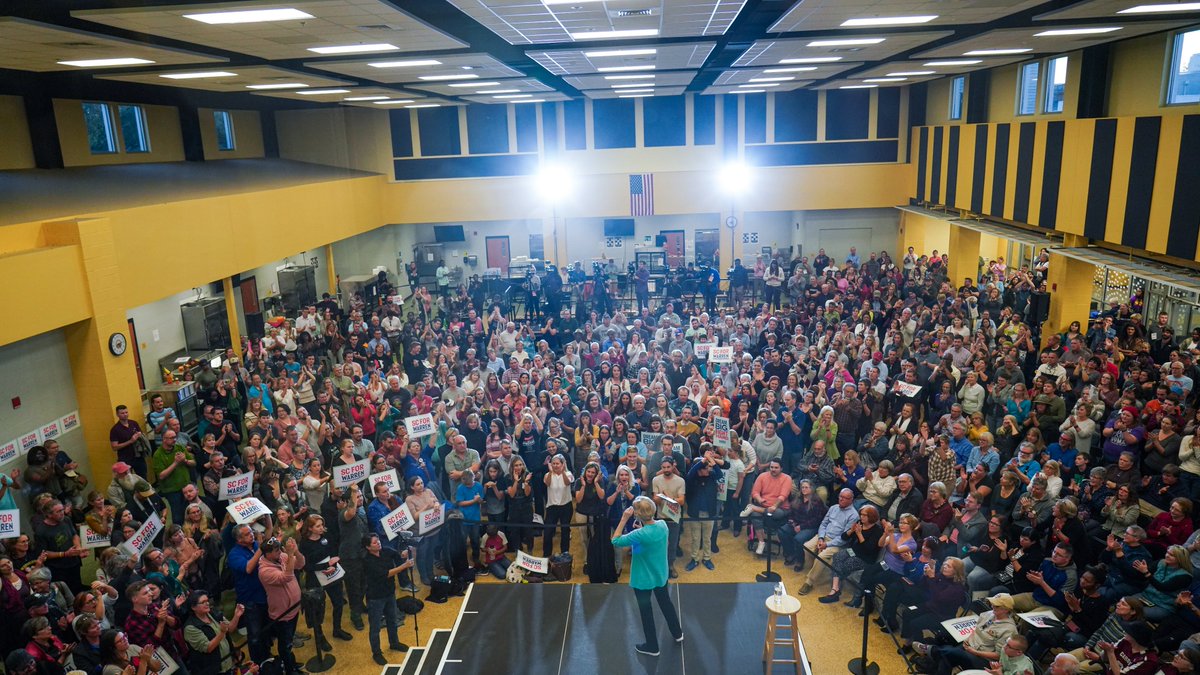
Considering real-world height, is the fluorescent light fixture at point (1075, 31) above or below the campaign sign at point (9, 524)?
above

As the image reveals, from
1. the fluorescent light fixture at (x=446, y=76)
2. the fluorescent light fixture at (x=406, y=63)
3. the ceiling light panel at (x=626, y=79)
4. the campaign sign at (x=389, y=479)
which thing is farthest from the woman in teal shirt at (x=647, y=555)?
the ceiling light panel at (x=626, y=79)

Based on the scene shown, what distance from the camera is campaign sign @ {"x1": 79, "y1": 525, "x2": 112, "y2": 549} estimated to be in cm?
804

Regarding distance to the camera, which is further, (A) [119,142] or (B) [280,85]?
(A) [119,142]

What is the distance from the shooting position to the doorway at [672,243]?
25.7m

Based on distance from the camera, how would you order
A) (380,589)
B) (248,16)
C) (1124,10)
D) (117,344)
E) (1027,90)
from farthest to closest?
1. (1027,90)
2. (117,344)
3. (1124,10)
4. (380,589)
5. (248,16)

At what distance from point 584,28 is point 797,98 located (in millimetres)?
16801

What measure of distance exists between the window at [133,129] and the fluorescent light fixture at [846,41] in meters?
13.5

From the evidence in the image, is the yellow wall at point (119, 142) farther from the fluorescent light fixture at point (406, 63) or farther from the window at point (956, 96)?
the window at point (956, 96)

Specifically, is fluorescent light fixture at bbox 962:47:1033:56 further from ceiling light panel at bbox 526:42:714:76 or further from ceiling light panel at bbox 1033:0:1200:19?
ceiling light panel at bbox 526:42:714:76

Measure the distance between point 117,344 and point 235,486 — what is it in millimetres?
3529

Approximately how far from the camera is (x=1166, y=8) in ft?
29.7

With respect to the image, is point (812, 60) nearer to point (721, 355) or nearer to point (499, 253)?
point (721, 355)

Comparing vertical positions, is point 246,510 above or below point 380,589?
above

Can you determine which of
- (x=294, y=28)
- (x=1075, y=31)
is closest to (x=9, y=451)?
(x=294, y=28)
